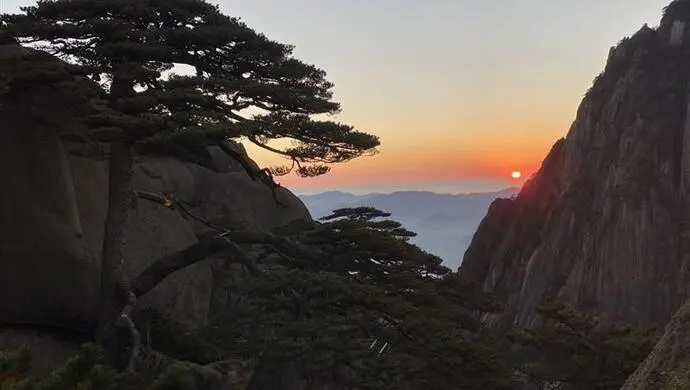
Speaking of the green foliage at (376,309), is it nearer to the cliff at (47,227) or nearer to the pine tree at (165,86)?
the pine tree at (165,86)

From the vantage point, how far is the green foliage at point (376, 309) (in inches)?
413

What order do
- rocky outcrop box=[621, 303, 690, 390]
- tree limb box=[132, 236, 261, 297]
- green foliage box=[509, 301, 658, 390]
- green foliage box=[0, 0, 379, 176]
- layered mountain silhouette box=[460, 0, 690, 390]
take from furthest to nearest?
layered mountain silhouette box=[460, 0, 690, 390], green foliage box=[509, 301, 658, 390], tree limb box=[132, 236, 261, 297], green foliage box=[0, 0, 379, 176], rocky outcrop box=[621, 303, 690, 390]

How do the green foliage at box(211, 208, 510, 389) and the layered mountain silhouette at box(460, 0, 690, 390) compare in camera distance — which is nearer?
the green foliage at box(211, 208, 510, 389)

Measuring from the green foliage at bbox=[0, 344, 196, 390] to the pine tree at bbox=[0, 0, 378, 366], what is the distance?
13.9 feet

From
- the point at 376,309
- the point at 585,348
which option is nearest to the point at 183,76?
the point at 376,309

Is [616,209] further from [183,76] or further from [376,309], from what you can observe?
[183,76]

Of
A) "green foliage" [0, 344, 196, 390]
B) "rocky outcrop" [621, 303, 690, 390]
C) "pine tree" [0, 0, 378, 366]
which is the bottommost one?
"green foliage" [0, 344, 196, 390]

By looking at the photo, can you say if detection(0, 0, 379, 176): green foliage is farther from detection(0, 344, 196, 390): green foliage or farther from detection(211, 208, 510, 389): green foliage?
detection(0, 344, 196, 390): green foliage

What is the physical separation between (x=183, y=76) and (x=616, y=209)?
31.0 meters

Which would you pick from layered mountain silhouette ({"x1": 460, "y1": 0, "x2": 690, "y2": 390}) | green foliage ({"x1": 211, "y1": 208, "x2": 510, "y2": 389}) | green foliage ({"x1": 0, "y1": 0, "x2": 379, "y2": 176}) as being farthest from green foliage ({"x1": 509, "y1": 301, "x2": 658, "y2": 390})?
layered mountain silhouette ({"x1": 460, "y1": 0, "x2": 690, "y2": 390})

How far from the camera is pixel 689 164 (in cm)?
3278

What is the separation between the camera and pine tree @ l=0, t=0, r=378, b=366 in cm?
932

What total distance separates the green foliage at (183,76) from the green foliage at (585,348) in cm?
750

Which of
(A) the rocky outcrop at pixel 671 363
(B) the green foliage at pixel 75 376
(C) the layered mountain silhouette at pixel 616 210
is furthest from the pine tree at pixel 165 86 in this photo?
(C) the layered mountain silhouette at pixel 616 210
